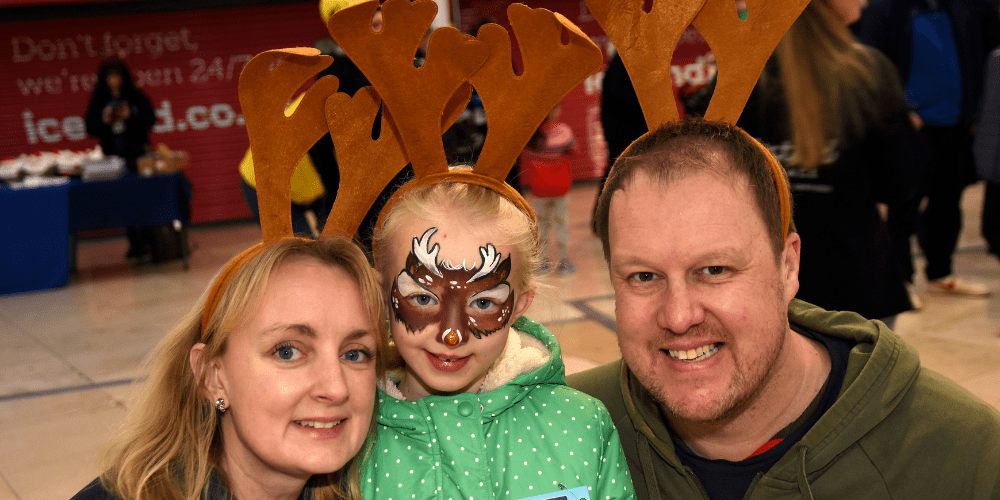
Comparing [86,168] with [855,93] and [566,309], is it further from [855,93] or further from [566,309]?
[855,93]

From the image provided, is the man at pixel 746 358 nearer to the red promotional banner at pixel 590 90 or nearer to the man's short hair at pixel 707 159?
the man's short hair at pixel 707 159

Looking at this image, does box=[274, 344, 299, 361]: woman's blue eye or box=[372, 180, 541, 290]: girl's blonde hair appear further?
box=[372, 180, 541, 290]: girl's blonde hair

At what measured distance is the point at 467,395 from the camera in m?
1.90

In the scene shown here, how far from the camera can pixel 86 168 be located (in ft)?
25.2

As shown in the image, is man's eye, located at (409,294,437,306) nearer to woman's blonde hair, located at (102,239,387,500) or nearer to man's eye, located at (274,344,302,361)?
woman's blonde hair, located at (102,239,387,500)

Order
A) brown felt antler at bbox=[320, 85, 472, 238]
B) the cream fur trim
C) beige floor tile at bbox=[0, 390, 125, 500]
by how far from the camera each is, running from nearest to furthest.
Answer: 1. brown felt antler at bbox=[320, 85, 472, 238]
2. the cream fur trim
3. beige floor tile at bbox=[0, 390, 125, 500]

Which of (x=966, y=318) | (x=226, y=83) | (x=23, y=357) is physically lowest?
(x=23, y=357)

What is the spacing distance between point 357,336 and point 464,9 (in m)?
10.4

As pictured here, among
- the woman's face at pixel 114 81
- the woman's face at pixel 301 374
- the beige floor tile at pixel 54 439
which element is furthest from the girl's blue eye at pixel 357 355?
the woman's face at pixel 114 81

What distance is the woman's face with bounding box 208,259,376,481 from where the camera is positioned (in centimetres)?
164

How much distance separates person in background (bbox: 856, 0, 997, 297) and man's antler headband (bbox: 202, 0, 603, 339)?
378 centimetres

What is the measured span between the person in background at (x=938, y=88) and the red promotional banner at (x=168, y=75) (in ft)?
25.6

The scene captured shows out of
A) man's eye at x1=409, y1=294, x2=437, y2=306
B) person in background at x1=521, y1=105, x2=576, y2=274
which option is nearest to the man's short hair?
man's eye at x1=409, y1=294, x2=437, y2=306

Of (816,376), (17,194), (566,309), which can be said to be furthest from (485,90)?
(17,194)
